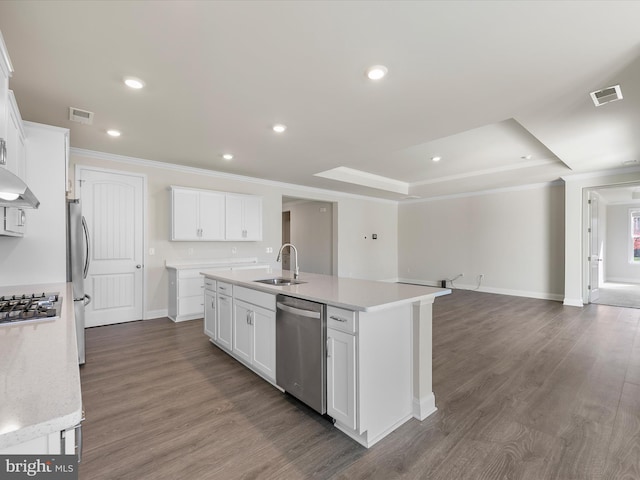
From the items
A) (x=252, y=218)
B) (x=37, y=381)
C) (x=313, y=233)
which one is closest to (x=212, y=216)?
(x=252, y=218)

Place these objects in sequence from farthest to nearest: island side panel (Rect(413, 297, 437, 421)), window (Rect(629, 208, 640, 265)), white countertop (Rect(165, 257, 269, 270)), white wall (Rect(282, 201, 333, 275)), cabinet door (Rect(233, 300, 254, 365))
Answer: window (Rect(629, 208, 640, 265)) → white wall (Rect(282, 201, 333, 275)) → white countertop (Rect(165, 257, 269, 270)) → cabinet door (Rect(233, 300, 254, 365)) → island side panel (Rect(413, 297, 437, 421))

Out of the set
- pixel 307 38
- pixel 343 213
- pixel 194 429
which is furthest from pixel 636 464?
pixel 343 213

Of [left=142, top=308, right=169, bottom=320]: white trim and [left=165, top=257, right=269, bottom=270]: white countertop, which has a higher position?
[left=165, top=257, right=269, bottom=270]: white countertop

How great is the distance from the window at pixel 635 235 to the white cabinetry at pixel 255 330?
38.3ft

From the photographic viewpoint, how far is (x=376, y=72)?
7.72ft

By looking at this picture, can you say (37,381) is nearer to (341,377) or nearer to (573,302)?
(341,377)

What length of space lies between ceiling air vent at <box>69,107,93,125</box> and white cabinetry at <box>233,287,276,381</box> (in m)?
2.35

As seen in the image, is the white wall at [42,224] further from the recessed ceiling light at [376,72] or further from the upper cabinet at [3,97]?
the recessed ceiling light at [376,72]

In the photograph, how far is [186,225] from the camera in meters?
5.02

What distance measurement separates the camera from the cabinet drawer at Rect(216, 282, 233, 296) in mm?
3174

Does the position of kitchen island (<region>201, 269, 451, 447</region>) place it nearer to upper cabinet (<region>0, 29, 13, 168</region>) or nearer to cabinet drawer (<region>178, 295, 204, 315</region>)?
upper cabinet (<region>0, 29, 13, 168</region>)

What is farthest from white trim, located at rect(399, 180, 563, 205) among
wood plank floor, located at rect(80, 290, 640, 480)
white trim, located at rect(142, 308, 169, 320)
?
white trim, located at rect(142, 308, 169, 320)

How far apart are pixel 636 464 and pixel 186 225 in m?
5.43

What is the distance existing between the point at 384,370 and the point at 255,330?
1275 mm
